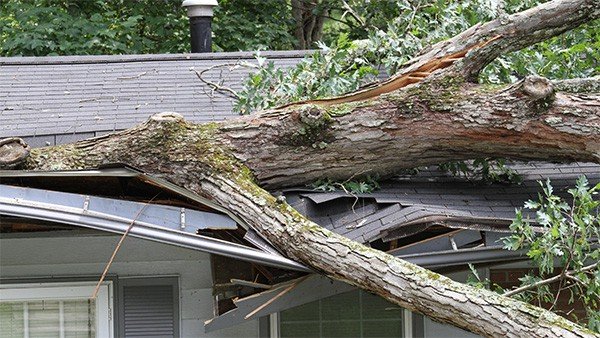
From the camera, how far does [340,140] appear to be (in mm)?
6488

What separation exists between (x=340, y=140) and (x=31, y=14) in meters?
8.85

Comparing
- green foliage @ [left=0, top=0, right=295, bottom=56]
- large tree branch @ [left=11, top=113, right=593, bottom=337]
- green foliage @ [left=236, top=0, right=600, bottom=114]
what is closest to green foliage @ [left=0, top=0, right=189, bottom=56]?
green foliage @ [left=0, top=0, right=295, bottom=56]

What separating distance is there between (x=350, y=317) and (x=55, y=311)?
1901 millimetres

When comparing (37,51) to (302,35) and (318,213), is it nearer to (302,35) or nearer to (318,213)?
(302,35)

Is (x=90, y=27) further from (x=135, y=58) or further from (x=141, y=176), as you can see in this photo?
(x=141, y=176)

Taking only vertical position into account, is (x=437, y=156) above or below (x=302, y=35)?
below

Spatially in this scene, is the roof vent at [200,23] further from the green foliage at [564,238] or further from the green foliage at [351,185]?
the green foliage at [564,238]

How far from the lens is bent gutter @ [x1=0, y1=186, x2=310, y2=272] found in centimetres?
577

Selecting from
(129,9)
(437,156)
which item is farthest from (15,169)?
(129,9)

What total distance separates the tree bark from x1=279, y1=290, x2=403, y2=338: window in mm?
1004

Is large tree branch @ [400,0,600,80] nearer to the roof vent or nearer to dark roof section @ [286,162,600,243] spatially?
dark roof section @ [286,162,600,243]

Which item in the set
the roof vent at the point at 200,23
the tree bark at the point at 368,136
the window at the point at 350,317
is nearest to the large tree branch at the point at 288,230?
the tree bark at the point at 368,136

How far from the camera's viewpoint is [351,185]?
256 inches

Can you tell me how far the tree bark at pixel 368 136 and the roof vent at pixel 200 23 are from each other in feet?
13.4
